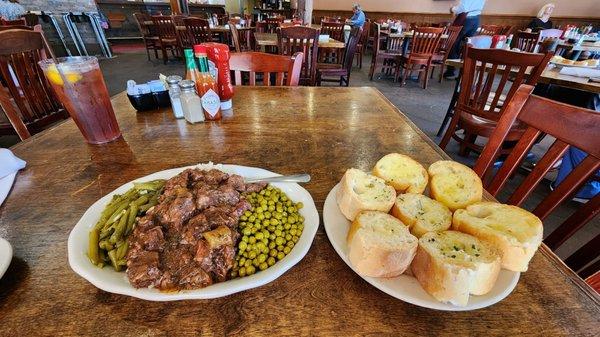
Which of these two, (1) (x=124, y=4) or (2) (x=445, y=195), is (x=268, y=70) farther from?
(1) (x=124, y=4)

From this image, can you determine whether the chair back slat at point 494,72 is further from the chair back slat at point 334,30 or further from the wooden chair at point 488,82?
the chair back slat at point 334,30

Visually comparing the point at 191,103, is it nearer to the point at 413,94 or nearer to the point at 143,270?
the point at 143,270

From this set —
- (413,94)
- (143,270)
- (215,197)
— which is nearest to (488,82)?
(215,197)

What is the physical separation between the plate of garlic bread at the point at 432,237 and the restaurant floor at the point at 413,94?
2.02 m

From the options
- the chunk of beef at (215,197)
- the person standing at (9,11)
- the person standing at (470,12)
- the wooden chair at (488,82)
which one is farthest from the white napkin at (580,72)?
the person standing at (9,11)

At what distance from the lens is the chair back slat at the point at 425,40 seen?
538 centimetres

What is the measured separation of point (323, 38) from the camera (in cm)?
478

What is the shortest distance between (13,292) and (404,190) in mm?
1025

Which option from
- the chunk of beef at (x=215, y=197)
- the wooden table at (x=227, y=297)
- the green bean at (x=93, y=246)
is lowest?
the wooden table at (x=227, y=297)

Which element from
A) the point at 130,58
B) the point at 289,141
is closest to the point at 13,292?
the point at 289,141

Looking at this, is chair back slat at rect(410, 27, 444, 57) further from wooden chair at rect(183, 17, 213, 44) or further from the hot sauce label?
the hot sauce label

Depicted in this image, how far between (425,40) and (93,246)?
21.6 feet

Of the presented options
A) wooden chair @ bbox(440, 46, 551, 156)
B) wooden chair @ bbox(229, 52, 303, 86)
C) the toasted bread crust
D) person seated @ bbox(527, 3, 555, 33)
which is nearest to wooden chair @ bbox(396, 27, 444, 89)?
wooden chair @ bbox(440, 46, 551, 156)

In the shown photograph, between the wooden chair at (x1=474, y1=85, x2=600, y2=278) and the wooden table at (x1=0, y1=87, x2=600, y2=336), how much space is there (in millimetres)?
291
